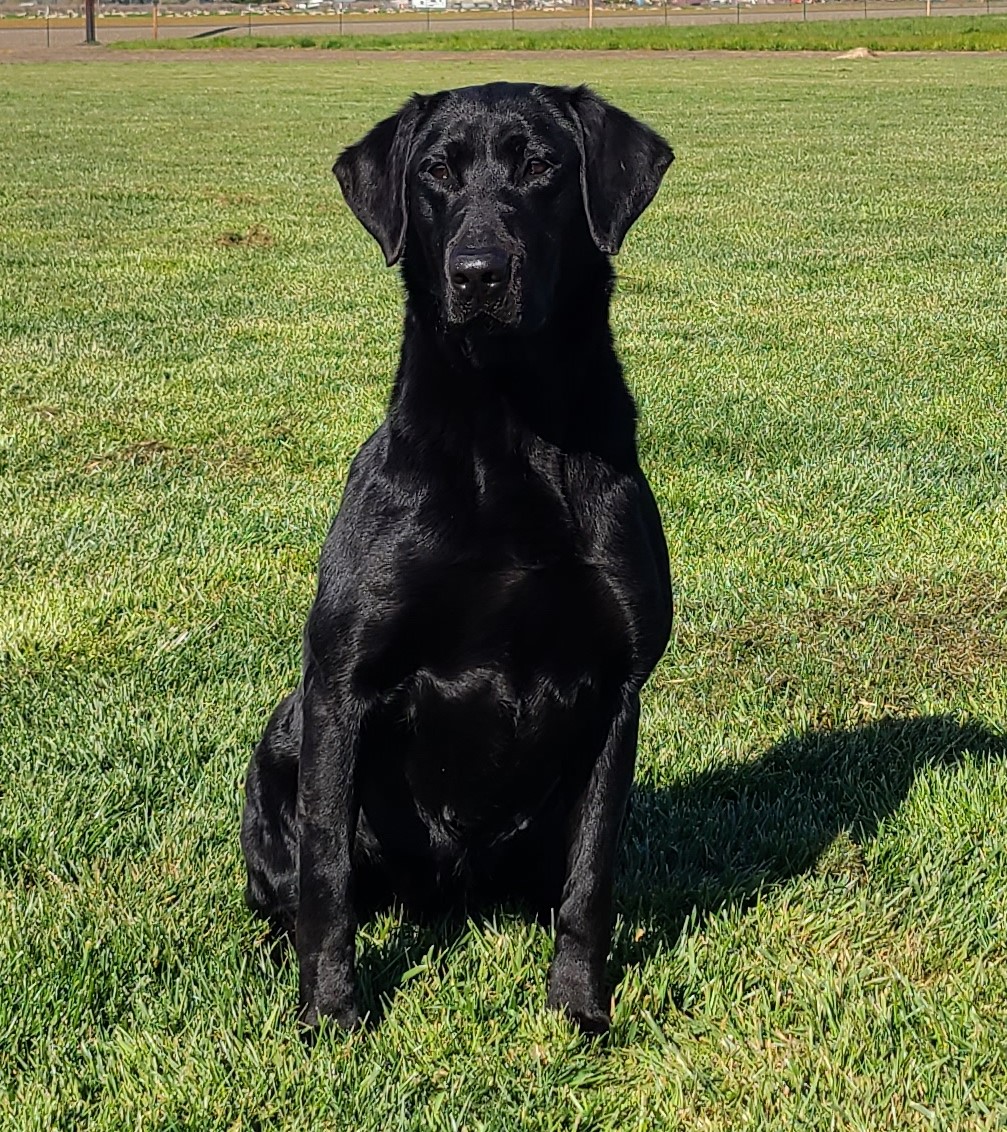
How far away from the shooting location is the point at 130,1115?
7.91 ft

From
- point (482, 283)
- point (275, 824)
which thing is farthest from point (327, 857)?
point (482, 283)

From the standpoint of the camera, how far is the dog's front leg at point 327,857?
2.61 m

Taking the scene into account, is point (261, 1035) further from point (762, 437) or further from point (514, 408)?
point (762, 437)

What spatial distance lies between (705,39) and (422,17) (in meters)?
33.4

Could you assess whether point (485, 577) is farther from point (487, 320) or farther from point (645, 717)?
point (645, 717)

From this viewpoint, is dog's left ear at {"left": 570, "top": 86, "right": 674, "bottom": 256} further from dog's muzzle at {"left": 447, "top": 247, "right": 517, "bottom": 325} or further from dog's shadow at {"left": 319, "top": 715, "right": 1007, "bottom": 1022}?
dog's shadow at {"left": 319, "top": 715, "right": 1007, "bottom": 1022}

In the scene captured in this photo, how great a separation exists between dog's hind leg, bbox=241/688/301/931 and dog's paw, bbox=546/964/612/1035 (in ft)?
1.76

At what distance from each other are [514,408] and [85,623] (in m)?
2.31

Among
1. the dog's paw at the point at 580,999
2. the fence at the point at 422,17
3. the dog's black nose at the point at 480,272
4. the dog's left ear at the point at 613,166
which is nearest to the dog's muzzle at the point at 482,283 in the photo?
the dog's black nose at the point at 480,272

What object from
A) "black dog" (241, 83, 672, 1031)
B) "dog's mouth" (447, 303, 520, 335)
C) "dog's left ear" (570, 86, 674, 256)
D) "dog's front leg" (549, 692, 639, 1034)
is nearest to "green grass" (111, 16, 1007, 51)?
"dog's left ear" (570, 86, 674, 256)

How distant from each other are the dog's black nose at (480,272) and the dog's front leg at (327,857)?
76 cm

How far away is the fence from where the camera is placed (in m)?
61.0

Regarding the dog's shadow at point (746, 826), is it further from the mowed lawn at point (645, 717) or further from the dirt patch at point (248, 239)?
the dirt patch at point (248, 239)

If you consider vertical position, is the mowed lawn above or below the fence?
above
